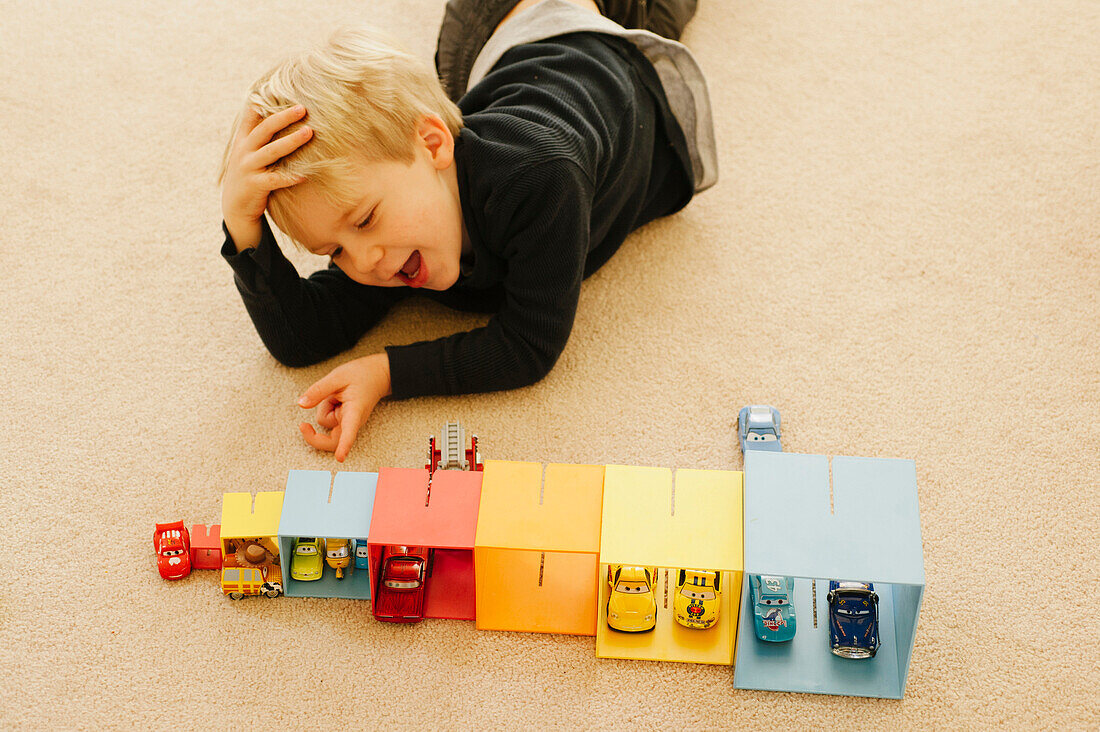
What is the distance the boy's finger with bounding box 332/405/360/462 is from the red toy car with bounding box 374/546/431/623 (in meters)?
0.16

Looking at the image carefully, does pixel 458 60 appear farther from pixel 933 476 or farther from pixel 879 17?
pixel 933 476

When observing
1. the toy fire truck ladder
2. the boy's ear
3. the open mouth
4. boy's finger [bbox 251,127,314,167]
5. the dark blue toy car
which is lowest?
the dark blue toy car

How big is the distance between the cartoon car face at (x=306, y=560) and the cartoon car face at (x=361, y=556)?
4cm

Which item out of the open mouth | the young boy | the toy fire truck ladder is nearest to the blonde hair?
the young boy

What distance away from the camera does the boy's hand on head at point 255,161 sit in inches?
37.4

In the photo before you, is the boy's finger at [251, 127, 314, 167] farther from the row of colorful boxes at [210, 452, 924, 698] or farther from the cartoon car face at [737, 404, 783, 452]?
the cartoon car face at [737, 404, 783, 452]

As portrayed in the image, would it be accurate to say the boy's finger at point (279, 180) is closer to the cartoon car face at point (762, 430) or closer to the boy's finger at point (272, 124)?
the boy's finger at point (272, 124)

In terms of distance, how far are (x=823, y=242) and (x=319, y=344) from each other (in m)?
0.65

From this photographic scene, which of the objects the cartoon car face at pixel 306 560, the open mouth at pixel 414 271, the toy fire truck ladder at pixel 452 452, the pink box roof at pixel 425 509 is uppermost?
the open mouth at pixel 414 271

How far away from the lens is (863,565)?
804 millimetres

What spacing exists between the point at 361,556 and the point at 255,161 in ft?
1.30

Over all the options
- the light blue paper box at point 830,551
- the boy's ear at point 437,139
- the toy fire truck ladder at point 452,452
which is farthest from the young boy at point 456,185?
the light blue paper box at point 830,551

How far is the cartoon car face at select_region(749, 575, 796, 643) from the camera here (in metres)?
0.88

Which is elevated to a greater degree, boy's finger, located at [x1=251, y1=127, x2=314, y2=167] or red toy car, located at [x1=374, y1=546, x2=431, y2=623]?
boy's finger, located at [x1=251, y1=127, x2=314, y2=167]
